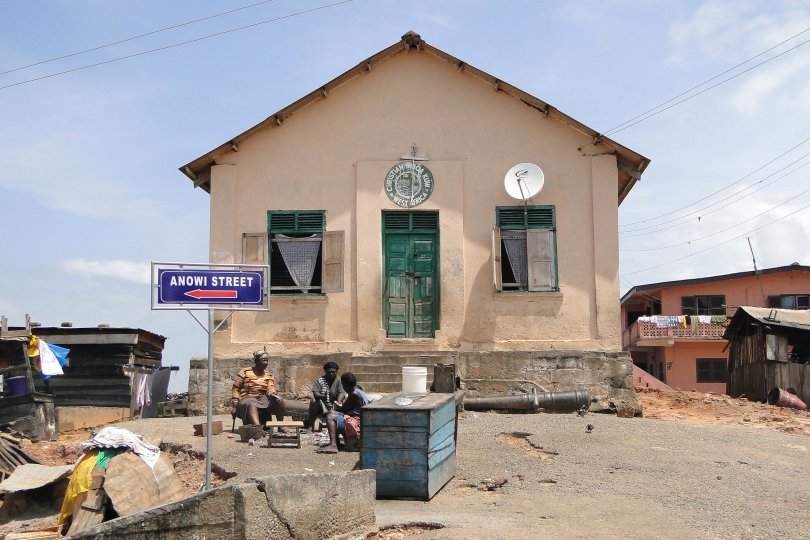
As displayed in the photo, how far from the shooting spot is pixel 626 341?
42344 millimetres

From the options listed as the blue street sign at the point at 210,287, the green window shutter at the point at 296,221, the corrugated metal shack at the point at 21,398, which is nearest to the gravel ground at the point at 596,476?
the blue street sign at the point at 210,287

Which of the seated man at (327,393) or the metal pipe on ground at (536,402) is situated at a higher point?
the seated man at (327,393)

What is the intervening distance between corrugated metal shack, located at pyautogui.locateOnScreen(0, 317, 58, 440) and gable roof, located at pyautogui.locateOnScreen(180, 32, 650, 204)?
422cm

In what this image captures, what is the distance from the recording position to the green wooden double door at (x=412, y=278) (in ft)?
52.4

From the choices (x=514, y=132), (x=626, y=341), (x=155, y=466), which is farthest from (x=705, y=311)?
(x=155, y=466)

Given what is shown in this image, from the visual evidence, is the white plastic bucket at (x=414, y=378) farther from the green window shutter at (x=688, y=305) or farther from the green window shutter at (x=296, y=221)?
the green window shutter at (x=688, y=305)

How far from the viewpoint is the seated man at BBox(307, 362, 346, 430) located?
1132cm

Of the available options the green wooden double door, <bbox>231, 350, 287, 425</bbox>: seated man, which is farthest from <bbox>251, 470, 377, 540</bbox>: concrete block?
the green wooden double door

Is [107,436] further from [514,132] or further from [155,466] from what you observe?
[514,132]

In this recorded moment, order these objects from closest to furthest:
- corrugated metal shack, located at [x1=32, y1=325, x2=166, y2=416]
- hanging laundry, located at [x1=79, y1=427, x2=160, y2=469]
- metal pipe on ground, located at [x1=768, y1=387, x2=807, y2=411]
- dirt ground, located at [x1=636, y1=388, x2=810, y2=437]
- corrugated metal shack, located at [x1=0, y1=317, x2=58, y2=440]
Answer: hanging laundry, located at [x1=79, y1=427, x2=160, y2=469], corrugated metal shack, located at [x1=0, y1=317, x2=58, y2=440], dirt ground, located at [x1=636, y1=388, x2=810, y2=437], corrugated metal shack, located at [x1=32, y1=325, x2=166, y2=416], metal pipe on ground, located at [x1=768, y1=387, x2=807, y2=411]

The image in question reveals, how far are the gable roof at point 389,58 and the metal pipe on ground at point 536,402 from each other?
448 centimetres

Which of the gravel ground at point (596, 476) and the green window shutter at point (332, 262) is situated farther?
the green window shutter at point (332, 262)

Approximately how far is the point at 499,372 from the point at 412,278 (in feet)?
7.74

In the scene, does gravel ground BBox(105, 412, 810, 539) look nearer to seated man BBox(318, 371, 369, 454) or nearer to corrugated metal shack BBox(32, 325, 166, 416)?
seated man BBox(318, 371, 369, 454)
